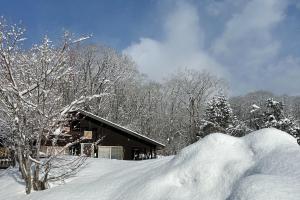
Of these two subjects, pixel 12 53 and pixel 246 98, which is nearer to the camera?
pixel 12 53

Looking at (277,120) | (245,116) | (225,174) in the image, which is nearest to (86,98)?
(225,174)

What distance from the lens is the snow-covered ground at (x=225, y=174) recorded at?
6613mm

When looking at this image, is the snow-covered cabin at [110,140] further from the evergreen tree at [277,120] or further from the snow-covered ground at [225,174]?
the snow-covered ground at [225,174]

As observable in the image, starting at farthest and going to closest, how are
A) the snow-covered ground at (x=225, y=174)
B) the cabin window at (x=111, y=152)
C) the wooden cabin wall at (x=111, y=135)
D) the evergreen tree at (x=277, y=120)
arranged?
the evergreen tree at (x=277, y=120) < the wooden cabin wall at (x=111, y=135) < the cabin window at (x=111, y=152) < the snow-covered ground at (x=225, y=174)

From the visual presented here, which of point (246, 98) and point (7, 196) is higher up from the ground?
point (246, 98)

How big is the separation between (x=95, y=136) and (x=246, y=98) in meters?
56.6

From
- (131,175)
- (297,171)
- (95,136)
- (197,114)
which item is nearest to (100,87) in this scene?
(197,114)

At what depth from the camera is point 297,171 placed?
23.1 feet

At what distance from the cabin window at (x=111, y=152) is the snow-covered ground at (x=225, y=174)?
25.0m

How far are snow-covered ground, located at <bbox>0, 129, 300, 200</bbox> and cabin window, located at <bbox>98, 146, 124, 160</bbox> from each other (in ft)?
82.0

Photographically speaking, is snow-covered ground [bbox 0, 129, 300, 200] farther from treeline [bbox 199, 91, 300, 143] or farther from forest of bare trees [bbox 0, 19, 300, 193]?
treeline [bbox 199, 91, 300, 143]

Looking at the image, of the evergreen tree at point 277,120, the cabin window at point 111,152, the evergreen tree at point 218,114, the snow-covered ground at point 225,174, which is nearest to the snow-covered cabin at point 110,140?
the cabin window at point 111,152

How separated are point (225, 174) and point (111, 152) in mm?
28540

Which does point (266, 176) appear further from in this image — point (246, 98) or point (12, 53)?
point (246, 98)
